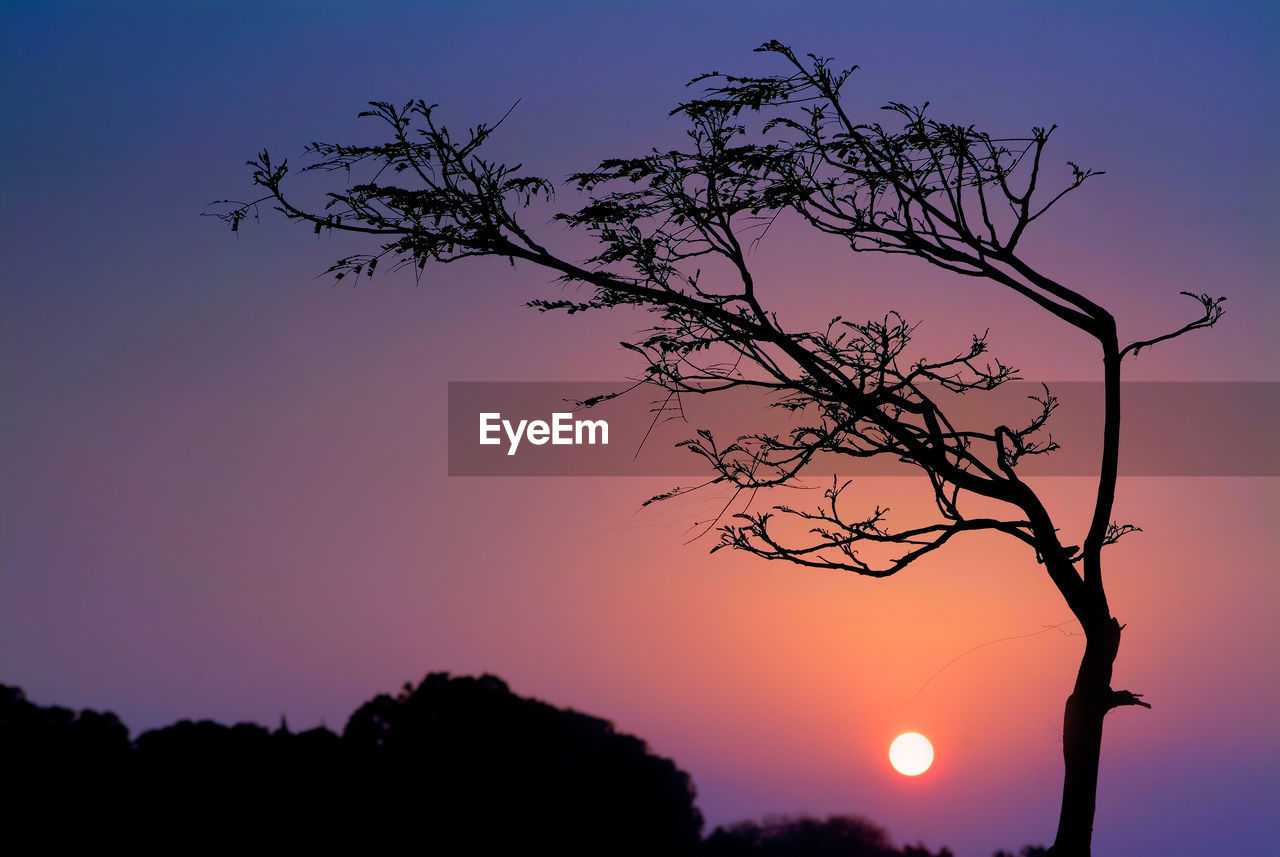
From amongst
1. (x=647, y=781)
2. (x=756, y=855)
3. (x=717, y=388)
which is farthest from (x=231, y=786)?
(x=717, y=388)

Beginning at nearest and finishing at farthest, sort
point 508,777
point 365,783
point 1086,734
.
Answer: point 1086,734
point 365,783
point 508,777

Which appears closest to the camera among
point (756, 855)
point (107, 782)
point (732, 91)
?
point (732, 91)

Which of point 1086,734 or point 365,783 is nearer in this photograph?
point 1086,734

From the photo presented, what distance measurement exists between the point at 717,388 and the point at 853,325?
1.39 meters

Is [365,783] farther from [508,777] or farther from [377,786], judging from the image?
[508,777]

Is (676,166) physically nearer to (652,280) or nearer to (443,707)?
(652,280)

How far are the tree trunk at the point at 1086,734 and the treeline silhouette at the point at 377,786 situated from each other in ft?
98.2

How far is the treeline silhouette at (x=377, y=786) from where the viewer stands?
41969 millimetres

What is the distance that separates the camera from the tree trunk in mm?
10812

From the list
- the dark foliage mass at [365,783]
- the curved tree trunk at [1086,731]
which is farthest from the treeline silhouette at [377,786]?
the curved tree trunk at [1086,731]

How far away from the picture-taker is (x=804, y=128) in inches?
458

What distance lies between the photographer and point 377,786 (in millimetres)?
46031

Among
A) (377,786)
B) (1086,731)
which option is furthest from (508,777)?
(1086,731)

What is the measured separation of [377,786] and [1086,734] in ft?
128
